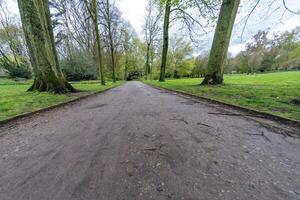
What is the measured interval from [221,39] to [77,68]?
20611mm

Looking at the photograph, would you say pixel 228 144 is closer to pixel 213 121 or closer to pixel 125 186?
pixel 213 121

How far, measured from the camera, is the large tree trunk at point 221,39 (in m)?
8.61

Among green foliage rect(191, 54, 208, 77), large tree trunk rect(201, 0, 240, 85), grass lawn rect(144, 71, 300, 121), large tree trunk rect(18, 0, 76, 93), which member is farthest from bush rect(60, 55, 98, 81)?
green foliage rect(191, 54, 208, 77)

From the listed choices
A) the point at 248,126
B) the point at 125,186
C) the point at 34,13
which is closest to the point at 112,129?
the point at 125,186

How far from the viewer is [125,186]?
1.58 metres

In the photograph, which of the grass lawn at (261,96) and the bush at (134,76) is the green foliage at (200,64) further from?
the grass lawn at (261,96)

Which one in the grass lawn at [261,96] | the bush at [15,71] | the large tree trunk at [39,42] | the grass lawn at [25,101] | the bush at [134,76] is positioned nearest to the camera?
the grass lawn at [261,96]

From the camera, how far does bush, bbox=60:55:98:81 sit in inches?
907

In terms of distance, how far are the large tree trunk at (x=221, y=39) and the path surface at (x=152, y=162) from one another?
6.39 meters

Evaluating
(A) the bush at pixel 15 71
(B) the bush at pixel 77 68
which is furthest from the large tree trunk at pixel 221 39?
(A) the bush at pixel 15 71

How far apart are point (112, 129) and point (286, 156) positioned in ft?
8.89

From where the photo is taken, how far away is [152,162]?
77.8 inches

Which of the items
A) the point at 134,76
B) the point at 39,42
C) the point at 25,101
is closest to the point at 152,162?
the point at 25,101

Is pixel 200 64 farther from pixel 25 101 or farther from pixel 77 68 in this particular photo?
pixel 25 101
